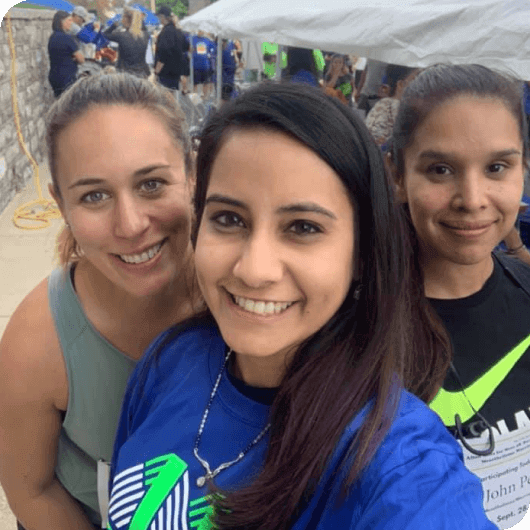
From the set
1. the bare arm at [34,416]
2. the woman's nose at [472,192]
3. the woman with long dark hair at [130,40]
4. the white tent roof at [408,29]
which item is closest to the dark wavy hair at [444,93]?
the woman's nose at [472,192]

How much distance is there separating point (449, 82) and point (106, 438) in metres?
1.29

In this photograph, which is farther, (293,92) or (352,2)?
(352,2)

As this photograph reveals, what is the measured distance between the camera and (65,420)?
5.00 ft

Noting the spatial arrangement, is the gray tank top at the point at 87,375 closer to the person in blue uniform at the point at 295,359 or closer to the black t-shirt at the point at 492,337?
the person in blue uniform at the point at 295,359

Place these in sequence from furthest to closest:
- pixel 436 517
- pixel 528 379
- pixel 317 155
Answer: pixel 528 379
pixel 317 155
pixel 436 517

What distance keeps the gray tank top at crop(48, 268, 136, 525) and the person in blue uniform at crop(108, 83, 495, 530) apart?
0.30 m

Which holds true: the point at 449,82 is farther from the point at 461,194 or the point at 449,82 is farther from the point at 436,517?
the point at 436,517

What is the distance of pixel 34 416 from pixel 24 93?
7.08 m

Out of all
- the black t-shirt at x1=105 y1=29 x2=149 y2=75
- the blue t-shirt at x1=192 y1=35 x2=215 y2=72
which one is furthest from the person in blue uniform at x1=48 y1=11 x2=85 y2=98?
the blue t-shirt at x1=192 y1=35 x2=215 y2=72

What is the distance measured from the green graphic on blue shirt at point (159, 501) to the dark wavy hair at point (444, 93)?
96 cm

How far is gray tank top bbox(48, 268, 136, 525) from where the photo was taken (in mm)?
1494

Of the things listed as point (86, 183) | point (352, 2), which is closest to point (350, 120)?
point (86, 183)

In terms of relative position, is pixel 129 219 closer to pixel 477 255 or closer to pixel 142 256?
pixel 142 256

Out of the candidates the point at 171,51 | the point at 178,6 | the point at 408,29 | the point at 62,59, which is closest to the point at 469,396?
the point at 408,29
